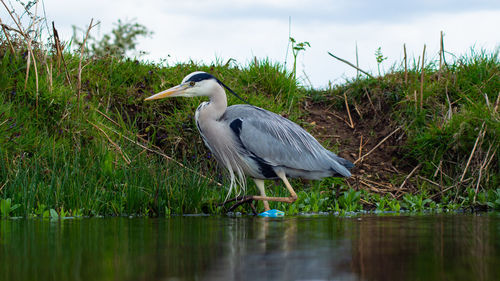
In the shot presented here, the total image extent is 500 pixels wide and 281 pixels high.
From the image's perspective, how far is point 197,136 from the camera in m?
8.33

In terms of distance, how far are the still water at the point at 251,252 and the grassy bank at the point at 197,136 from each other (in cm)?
182

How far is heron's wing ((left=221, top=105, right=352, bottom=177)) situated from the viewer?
6715 mm

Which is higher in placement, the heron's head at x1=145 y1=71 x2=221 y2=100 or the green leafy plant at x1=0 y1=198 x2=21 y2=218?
the heron's head at x1=145 y1=71 x2=221 y2=100

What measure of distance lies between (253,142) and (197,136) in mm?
1803

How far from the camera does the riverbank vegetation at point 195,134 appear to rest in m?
6.32

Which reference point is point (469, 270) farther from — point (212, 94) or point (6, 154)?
point (6, 154)

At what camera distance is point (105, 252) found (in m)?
2.92

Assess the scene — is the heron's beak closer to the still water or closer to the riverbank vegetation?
the riverbank vegetation

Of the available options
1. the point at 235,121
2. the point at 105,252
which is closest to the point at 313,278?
the point at 105,252

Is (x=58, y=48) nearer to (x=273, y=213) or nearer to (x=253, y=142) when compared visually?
(x=253, y=142)

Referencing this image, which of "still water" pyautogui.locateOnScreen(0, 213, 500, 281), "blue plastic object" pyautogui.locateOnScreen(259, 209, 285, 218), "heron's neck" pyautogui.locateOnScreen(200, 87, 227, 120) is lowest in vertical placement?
"blue plastic object" pyautogui.locateOnScreen(259, 209, 285, 218)

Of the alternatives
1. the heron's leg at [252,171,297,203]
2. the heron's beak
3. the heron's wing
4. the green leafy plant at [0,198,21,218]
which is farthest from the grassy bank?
the heron's beak

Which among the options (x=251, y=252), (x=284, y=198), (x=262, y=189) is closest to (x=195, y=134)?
(x=262, y=189)

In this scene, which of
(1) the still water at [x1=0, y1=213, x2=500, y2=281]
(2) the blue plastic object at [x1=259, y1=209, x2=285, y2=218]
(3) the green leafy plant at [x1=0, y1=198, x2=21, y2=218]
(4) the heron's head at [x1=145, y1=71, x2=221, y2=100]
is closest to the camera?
(1) the still water at [x1=0, y1=213, x2=500, y2=281]
